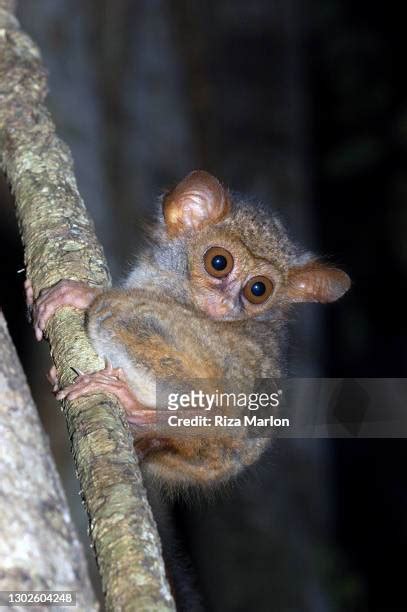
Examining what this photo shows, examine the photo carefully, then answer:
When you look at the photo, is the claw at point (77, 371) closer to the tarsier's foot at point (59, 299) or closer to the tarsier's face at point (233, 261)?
the tarsier's foot at point (59, 299)

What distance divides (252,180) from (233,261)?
13.2 feet

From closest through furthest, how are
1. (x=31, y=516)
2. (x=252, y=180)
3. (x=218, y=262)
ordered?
(x=31, y=516) → (x=218, y=262) → (x=252, y=180)

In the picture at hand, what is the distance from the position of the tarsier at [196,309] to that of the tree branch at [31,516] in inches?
20.2

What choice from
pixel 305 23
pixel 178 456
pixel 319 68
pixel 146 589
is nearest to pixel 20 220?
pixel 178 456

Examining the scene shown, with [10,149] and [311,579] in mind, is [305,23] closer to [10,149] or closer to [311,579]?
[311,579]

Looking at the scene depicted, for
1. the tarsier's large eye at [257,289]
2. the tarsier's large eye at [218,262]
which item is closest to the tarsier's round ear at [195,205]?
the tarsier's large eye at [218,262]

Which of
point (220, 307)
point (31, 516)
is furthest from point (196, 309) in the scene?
point (31, 516)

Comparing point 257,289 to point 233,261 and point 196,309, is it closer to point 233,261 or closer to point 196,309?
point 233,261

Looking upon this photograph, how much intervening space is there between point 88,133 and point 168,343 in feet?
13.0

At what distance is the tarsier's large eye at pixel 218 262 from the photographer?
3312mm

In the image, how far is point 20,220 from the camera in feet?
9.81

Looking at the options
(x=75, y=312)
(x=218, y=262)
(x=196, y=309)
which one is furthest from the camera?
(x=218, y=262)

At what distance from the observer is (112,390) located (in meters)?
2.40

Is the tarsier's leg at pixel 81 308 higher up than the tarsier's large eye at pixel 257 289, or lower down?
lower down
